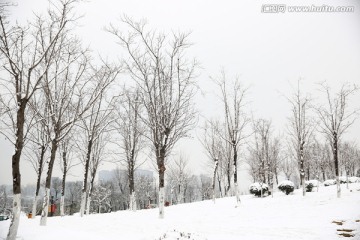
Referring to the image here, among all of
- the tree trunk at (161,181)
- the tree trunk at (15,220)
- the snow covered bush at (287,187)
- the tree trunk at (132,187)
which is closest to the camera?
the tree trunk at (15,220)

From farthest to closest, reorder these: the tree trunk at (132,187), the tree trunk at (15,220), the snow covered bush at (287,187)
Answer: the snow covered bush at (287,187) → the tree trunk at (132,187) → the tree trunk at (15,220)

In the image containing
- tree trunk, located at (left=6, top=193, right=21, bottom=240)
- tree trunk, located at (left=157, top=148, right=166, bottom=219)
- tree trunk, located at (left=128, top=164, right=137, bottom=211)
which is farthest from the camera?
tree trunk, located at (left=128, top=164, right=137, bottom=211)

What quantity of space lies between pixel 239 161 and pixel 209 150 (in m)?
15.4

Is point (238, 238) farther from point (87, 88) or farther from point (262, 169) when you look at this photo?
point (262, 169)

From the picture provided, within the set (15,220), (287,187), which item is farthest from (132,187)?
(15,220)

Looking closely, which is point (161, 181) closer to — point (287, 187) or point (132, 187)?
point (132, 187)

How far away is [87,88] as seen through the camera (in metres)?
19.0

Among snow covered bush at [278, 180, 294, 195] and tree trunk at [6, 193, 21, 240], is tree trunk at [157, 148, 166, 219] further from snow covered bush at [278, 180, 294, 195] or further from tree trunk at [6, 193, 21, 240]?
snow covered bush at [278, 180, 294, 195]

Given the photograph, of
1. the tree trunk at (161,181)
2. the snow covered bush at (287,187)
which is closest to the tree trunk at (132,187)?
the tree trunk at (161,181)

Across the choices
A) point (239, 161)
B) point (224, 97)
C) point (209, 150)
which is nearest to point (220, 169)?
point (239, 161)

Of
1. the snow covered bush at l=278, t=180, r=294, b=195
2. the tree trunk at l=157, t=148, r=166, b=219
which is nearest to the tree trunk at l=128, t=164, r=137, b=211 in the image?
the tree trunk at l=157, t=148, r=166, b=219

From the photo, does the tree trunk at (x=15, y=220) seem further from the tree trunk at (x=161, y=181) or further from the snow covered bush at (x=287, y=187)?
the snow covered bush at (x=287, y=187)

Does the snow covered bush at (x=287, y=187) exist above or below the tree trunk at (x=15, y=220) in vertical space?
below

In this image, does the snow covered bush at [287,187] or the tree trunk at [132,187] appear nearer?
the tree trunk at [132,187]
